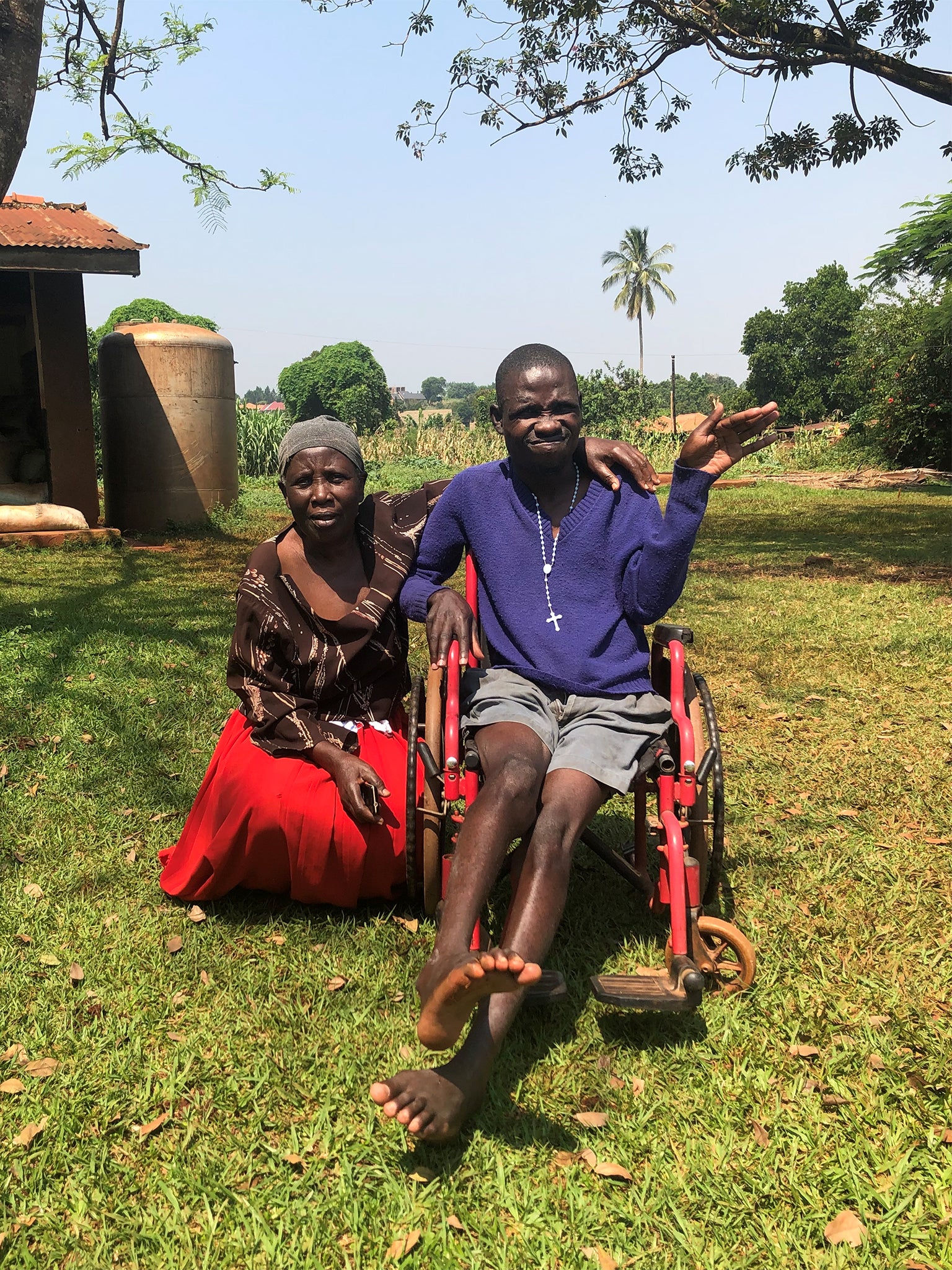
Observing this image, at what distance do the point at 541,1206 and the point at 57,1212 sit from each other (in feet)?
3.58

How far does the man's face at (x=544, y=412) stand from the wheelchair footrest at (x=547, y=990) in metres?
1.63

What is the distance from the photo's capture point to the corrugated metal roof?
1194 centimetres

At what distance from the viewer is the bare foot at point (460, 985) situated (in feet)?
7.73

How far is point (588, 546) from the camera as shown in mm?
3594

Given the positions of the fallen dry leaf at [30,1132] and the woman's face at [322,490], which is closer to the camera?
the fallen dry leaf at [30,1132]

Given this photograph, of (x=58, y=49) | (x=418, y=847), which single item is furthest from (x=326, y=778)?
(x=58, y=49)

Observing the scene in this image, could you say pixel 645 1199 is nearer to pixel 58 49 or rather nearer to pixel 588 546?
pixel 588 546

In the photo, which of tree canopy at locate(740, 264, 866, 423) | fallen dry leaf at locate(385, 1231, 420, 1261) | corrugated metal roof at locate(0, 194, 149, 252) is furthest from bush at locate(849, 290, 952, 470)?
fallen dry leaf at locate(385, 1231, 420, 1261)

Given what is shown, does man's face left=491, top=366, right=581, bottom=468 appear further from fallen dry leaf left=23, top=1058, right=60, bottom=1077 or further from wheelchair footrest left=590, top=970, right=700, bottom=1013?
fallen dry leaf left=23, top=1058, right=60, bottom=1077

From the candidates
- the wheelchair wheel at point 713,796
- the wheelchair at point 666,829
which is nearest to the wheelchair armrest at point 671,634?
the wheelchair at point 666,829

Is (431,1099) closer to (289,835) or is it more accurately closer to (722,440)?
(289,835)

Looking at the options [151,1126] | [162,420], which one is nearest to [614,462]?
[151,1126]

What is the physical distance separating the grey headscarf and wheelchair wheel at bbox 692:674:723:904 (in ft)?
4.70

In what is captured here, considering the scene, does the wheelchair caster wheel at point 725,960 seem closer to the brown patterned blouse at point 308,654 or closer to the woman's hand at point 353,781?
the woman's hand at point 353,781
